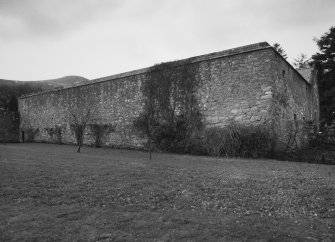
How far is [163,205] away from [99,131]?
1540 cm

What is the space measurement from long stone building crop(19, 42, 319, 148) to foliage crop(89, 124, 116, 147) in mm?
277

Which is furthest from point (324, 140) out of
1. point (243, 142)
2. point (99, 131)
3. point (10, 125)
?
point (10, 125)

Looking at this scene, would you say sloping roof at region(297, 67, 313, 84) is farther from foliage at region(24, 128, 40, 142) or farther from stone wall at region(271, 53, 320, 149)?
foliage at region(24, 128, 40, 142)

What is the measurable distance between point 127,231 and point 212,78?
1190 cm

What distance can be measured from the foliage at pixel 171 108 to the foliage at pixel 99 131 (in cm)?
310

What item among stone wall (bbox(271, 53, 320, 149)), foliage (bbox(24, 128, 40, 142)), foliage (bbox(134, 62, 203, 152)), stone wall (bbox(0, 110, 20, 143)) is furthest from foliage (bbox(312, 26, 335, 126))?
stone wall (bbox(0, 110, 20, 143))

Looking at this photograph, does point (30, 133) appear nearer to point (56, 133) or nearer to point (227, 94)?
point (56, 133)

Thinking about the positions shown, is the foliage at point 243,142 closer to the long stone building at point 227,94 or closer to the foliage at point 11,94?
the long stone building at point 227,94

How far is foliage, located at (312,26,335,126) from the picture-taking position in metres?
27.7

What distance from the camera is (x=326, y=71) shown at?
29.1 meters

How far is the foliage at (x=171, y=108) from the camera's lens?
15.3 metres

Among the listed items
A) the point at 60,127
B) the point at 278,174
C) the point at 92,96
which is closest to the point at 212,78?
the point at 278,174

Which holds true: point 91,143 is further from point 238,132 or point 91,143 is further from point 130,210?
point 130,210

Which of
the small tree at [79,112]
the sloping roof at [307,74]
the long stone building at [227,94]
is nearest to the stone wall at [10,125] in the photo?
the long stone building at [227,94]
